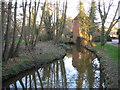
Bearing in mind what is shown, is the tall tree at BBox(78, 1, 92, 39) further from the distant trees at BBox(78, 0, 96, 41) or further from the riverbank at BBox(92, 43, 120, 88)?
the riverbank at BBox(92, 43, 120, 88)

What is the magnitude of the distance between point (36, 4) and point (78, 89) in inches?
438

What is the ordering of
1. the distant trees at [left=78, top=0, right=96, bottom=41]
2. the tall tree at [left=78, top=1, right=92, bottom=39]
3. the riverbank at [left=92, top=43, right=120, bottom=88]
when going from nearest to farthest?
the riverbank at [left=92, top=43, right=120, bottom=88] < the distant trees at [left=78, top=0, right=96, bottom=41] < the tall tree at [left=78, top=1, right=92, bottom=39]

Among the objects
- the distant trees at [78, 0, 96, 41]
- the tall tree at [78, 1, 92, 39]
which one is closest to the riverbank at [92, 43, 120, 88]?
the distant trees at [78, 0, 96, 41]

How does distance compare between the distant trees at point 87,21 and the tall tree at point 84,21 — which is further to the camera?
the tall tree at point 84,21

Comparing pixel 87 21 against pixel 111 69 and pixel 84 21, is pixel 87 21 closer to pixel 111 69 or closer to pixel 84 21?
pixel 84 21

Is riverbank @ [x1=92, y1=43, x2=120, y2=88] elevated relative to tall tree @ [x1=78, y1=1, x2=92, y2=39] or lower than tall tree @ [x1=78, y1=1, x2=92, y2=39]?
lower

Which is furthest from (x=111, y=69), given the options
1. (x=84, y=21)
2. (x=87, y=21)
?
(x=84, y=21)

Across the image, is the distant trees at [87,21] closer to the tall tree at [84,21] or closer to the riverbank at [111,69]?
the tall tree at [84,21]

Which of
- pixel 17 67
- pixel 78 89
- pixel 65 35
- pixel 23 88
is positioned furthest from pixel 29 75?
pixel 65 35

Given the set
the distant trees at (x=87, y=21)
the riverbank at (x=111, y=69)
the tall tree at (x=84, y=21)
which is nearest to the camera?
the riverbank at (x=111, y=69)

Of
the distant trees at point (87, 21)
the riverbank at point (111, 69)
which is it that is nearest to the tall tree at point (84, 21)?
the distant trees at point (87, 21)

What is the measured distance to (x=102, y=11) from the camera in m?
19.6

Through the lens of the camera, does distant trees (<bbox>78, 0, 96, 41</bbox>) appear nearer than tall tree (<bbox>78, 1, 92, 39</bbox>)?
Yes

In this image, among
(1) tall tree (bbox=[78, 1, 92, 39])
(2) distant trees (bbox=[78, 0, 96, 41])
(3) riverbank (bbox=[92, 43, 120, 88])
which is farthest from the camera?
(1) tall tree (bbox=[78, 1, 92, 39])
